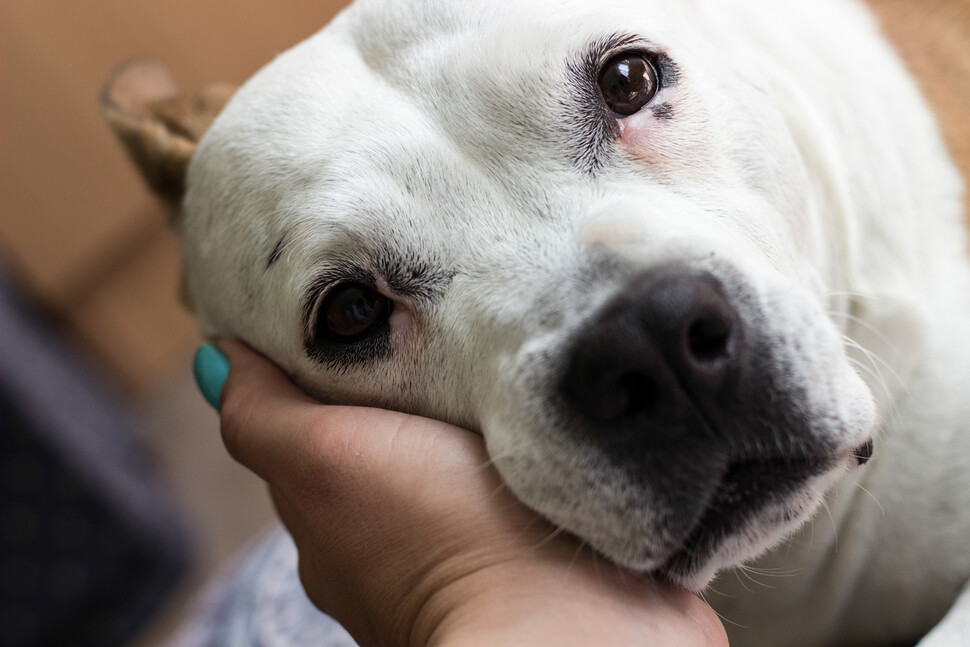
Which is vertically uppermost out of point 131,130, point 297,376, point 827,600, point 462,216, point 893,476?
point 131,130

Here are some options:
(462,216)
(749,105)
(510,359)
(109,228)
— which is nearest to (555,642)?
(510,359)

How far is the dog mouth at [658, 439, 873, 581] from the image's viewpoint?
1163 millimetres

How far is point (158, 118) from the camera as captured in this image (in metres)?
2.16

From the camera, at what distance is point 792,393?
1.16 meters

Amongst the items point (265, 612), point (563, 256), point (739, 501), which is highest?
point (563, 256)

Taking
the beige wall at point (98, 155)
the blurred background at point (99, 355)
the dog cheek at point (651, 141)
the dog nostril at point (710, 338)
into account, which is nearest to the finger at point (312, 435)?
the dog nostril at point (710, 338)

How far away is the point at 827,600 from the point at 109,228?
4.34 m

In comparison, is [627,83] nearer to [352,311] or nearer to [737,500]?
[352,311]

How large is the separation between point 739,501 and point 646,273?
38 centimetres

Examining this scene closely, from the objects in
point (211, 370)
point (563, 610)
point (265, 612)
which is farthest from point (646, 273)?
point (265, 612)

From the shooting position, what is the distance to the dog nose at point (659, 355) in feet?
3.54

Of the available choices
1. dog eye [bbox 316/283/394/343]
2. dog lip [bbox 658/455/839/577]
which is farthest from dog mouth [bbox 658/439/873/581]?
dog eye [bbox 316/283/394/343]

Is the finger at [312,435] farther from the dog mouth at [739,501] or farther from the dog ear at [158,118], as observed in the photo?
the dog ear at [158,118]

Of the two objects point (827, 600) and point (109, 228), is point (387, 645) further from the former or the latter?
point (109, 228)
